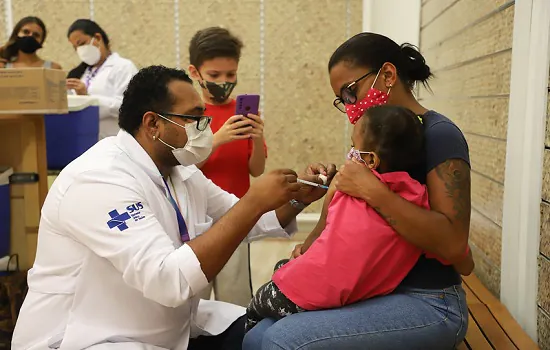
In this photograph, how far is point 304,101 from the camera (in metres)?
5.32

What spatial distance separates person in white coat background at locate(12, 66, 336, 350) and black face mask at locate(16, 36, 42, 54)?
2847 millimetres

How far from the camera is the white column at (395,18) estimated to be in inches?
150

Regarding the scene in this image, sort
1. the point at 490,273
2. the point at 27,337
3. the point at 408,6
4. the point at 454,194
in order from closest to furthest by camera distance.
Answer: the point at 454,194
the point at 27,337
the point at 490,273
the point at 408,6

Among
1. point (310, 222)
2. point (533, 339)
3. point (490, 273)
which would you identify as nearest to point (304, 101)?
point (310, 222)

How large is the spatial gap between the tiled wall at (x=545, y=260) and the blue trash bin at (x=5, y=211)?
92.9 inches

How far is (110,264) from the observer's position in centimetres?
165

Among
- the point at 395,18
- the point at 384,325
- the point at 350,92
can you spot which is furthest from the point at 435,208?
the point at 395,18

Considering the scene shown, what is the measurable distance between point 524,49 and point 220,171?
140 centimetres

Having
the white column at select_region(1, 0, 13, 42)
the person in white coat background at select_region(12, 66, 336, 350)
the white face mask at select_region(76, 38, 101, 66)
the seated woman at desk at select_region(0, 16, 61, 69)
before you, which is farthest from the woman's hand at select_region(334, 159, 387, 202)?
the white column at select_region(1, 0, 13, 42)

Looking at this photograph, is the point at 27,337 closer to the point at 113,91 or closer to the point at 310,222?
the point at 113,91

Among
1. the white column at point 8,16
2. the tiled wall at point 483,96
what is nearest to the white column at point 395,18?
the tiled wall at point 483,96

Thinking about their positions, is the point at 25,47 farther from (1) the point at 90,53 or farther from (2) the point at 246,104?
(2) the point at 246,104

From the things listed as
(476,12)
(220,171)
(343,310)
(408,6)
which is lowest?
(343,310)

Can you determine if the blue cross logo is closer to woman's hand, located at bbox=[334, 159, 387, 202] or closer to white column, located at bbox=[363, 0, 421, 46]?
woman's hand, located at bbox=[334, 159, 387, 202]
